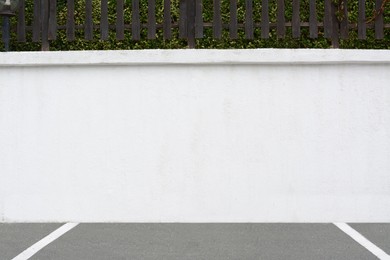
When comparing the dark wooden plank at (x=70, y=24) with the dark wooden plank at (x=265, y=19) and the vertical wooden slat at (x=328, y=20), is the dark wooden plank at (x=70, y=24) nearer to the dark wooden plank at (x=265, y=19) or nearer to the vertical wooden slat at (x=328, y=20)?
the dark wooden plank at (x=265, y=19)

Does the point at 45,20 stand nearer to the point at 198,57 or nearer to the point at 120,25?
the point at 120,25

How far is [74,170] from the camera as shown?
7461 mm

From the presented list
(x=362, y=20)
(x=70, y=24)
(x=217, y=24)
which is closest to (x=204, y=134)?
(x=217, y=24)

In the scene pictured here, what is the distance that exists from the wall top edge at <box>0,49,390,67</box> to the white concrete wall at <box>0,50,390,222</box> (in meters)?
0.01

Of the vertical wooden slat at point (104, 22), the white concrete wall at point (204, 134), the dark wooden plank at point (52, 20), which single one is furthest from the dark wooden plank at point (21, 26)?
the vertical wooden slat at point (104, 22)

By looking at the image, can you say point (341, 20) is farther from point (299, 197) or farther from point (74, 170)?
point (74, 170)

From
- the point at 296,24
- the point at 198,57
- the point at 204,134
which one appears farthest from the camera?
the point at 296,24
